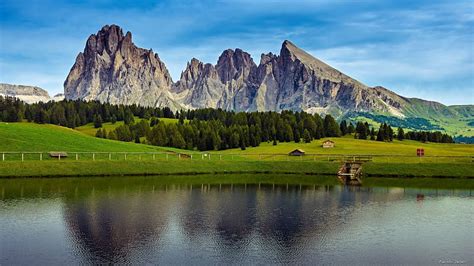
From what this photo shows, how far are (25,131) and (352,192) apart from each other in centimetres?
8536

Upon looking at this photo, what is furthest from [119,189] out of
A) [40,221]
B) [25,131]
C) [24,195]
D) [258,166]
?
[25,131]

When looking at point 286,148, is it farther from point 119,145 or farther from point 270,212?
point 270,212

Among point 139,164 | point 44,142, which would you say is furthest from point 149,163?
point 44,142

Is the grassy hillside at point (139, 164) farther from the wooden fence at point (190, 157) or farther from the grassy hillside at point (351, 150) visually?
the grassy hillside at point (351, 150)

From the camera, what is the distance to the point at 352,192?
7300 cm

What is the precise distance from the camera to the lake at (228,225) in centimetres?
3328

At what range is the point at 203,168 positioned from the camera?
107m

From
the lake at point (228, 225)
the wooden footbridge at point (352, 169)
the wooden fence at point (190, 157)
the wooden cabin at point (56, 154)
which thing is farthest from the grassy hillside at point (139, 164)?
the lake at point (228, 225)

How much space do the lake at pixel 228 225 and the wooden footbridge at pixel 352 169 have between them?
27.9 meters

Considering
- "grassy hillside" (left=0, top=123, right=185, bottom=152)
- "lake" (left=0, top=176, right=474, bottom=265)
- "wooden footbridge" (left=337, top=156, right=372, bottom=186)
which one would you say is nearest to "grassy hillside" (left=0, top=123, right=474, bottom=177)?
"grassy hillside" (left=0, top=123, right=185, bottom=152)

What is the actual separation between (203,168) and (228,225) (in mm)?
63552

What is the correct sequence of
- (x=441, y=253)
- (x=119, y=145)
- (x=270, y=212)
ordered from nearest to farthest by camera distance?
1. (x=441, y=253)
2. (x=270, y=212)
3. (x=119, y=145)

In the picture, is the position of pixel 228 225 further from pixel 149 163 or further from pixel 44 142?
pixel 44 142

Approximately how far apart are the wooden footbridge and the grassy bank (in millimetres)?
1511
